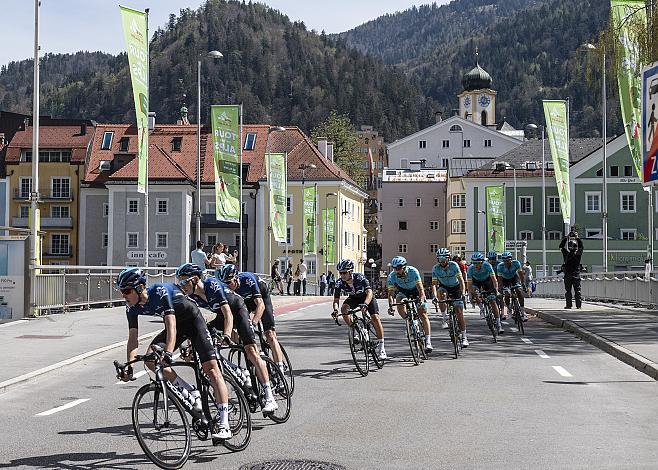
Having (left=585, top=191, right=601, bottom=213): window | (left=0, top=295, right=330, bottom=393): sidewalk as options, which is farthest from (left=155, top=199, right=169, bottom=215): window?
(left=0, top=295, right=330, bottom=393): sidewalk

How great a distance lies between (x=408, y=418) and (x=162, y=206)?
74.5 meters

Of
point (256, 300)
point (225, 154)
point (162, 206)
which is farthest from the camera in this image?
point (162, 206)

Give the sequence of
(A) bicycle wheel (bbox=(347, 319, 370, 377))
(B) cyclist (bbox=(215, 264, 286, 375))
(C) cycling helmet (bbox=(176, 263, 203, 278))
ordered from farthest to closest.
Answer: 1. (A) bicycle wheel (bbox=(347, 319, 370, 377))
2. (B) cyclist (bbox=(215, 264, 286, 375))
3. (C) cycling helmet (bbox=(176, 263, 203, 278))

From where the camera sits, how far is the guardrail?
3164cm

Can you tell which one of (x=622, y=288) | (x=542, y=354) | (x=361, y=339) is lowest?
(x=542, y=354)

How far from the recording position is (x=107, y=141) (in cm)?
8981

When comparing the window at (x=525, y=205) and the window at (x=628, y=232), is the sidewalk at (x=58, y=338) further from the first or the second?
the window at (x=525, y=205)

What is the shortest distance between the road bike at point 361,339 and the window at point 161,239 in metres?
→ 69.8

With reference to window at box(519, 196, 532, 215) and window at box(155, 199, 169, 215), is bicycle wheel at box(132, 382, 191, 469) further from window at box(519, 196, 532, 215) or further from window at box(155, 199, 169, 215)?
window at box(519, 196, 532, 215)

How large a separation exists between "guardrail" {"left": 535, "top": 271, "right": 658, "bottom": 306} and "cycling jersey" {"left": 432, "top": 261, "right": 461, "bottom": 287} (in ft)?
42.7

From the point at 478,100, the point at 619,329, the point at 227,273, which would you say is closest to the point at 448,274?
the point at 619,329

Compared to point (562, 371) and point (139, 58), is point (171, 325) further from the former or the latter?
point (139, 58)

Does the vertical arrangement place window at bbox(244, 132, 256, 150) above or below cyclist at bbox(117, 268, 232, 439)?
above

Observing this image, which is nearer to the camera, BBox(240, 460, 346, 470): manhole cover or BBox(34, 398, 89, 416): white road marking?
BBox(240, 460, 346, 470): manhole cover
